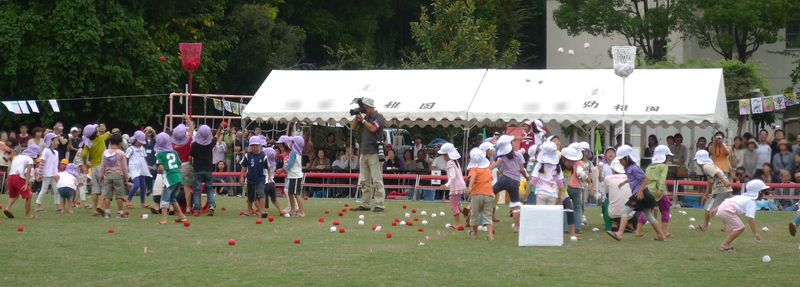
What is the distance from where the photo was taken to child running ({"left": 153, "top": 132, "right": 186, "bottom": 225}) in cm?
1969

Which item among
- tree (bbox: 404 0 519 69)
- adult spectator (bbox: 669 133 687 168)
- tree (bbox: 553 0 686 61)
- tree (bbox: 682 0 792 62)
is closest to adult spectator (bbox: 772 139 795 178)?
adult spectator (bbox: 669 133 687 168)

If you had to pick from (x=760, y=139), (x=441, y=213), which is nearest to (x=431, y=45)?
(x=760, y=139)

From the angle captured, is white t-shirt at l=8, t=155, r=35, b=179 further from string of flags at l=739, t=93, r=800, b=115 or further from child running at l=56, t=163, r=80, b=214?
string of flags at l=739, t=93, r=800, b=115

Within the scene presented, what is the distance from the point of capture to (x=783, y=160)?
91.2 feet

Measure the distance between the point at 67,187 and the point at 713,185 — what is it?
11210 mm

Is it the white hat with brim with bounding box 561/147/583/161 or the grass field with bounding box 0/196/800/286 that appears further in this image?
the white hat with brim with bounding box 561/147/583/161

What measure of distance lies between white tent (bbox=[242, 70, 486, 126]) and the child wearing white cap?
28.2ft

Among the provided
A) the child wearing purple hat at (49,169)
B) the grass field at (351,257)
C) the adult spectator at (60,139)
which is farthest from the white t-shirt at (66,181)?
the grass field at (351,257)

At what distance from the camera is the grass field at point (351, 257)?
12242 millimetres

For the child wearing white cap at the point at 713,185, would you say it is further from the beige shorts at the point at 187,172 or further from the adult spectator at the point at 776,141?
the adult spectator at the point at 776,141

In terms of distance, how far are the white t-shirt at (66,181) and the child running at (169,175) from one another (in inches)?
93.2

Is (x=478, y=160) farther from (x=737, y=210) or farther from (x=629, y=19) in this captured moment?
(x=629, y=19)

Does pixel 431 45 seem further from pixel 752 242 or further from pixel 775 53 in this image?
pixel 752 242

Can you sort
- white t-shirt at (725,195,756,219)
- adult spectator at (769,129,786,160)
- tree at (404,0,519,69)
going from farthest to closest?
tree at (404,0,519,69) < adult spectator at (769,129,786,160) < white t-shirt at (725,195,756,219)
